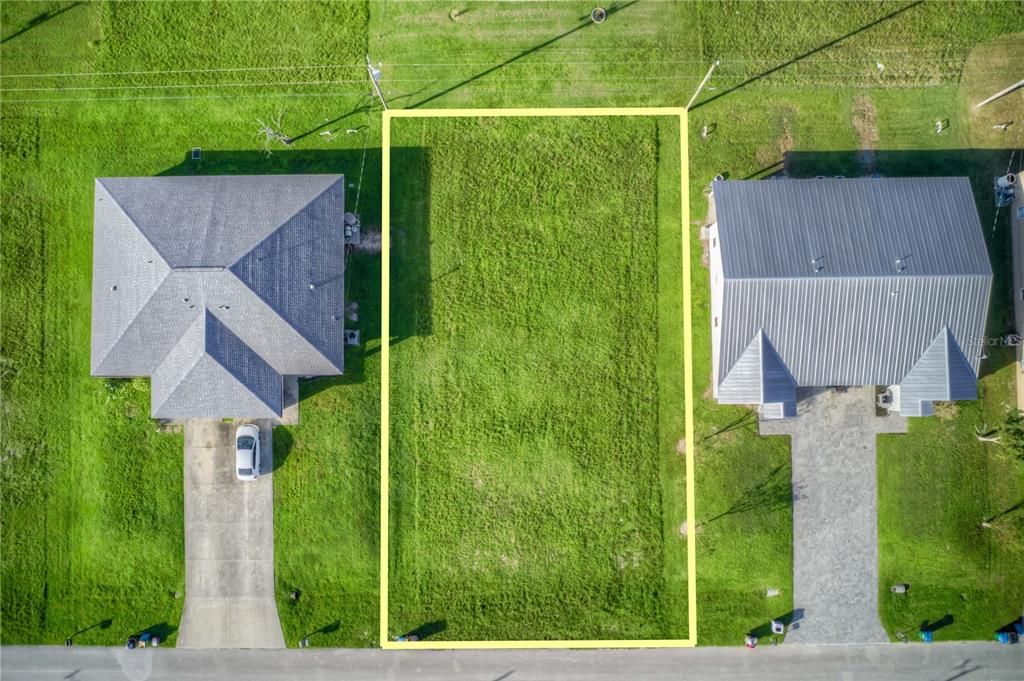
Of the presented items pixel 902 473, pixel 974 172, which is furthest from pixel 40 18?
pixel 902 473

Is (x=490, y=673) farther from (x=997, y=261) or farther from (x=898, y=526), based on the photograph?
(x=997, y=261)

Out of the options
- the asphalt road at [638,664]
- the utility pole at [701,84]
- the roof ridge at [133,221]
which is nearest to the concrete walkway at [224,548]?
the asphalt road at [638,664]

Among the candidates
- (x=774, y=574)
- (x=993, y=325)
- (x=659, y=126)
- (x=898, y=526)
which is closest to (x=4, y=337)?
(x=659, y=126)

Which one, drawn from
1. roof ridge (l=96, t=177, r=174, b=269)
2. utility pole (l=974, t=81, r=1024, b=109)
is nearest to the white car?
roof ridge (l=96, t=177, r=174, b=269)

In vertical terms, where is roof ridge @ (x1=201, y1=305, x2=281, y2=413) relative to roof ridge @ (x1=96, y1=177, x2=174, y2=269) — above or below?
below

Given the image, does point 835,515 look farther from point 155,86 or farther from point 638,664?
point 155,86

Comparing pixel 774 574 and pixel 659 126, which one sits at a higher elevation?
pixel 659 126

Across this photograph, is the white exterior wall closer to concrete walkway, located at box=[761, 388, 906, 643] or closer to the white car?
concrete walkway, located at box=[761, 388, 906, 643]
